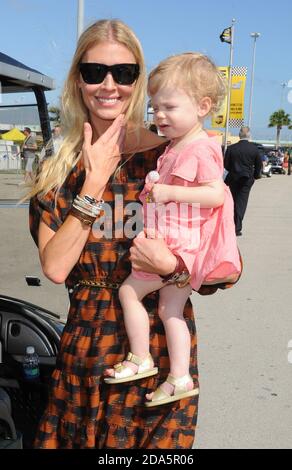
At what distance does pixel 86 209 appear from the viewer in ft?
4.81

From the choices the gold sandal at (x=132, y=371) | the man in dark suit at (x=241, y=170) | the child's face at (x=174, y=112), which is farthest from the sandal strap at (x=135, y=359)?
the man in dark suit at (x=241, y=170)

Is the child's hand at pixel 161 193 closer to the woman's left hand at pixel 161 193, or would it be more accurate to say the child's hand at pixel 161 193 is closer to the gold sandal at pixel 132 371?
the woman's left hand at pixel 161 193

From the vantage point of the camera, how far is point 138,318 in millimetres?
1488

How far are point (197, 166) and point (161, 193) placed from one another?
0.46ft

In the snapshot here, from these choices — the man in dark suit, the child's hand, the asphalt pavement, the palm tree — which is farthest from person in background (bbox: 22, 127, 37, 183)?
the palm tree

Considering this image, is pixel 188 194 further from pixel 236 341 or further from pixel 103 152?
pixel 236 341

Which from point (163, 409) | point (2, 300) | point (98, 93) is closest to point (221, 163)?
point (98, 93)

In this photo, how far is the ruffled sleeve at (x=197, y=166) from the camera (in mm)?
1475

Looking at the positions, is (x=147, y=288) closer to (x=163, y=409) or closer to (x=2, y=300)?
(x=163, y=409)

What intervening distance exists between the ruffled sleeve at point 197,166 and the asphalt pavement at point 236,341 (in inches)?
47.3

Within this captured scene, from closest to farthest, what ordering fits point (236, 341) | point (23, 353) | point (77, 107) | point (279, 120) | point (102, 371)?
1. point (102, 371)
2. point (77, 107)
3. point (23, 353)
4. point (236, 341)
5. point (279, 120)

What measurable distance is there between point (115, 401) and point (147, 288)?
0.35 metres

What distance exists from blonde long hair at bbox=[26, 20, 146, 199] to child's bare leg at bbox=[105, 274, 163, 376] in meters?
0.40

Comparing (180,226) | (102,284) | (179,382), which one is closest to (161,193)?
(180,226)
